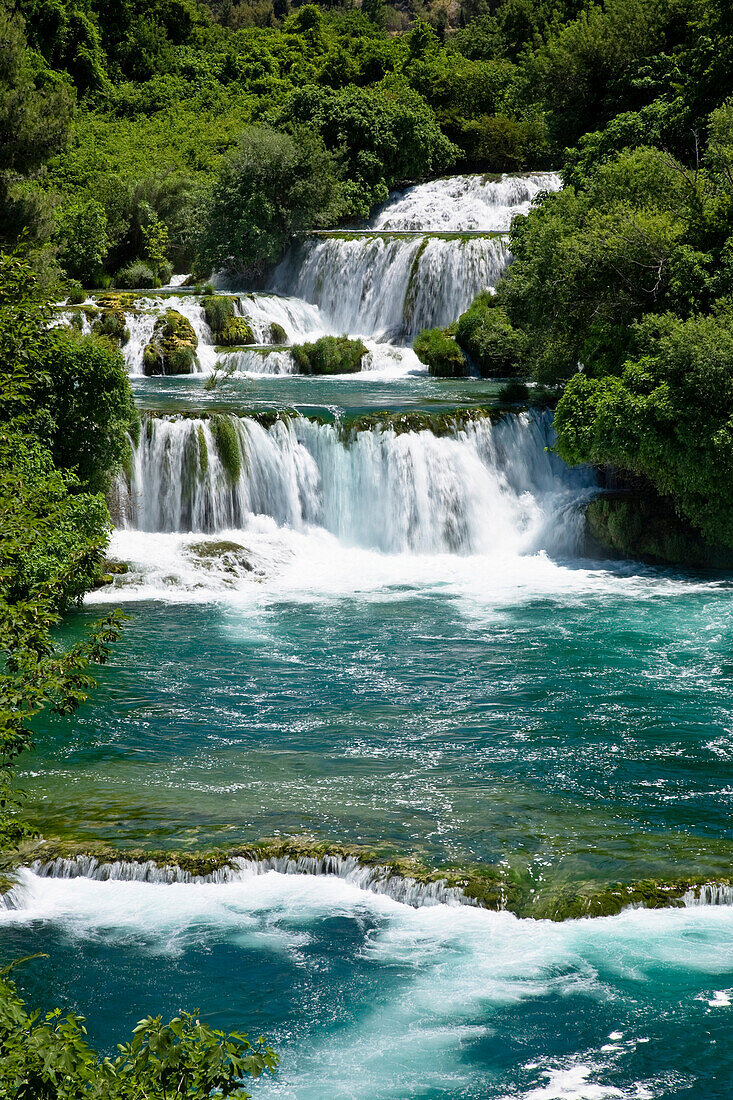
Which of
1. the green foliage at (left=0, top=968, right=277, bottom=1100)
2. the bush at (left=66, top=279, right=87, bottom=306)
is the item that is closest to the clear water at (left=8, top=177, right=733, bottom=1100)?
the green foliage at (left=0, top=968, right=277, bottom=1100)

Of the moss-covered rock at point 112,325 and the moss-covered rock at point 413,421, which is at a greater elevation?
the moss-covered rock at point 112,325

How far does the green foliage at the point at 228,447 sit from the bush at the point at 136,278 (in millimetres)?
20389

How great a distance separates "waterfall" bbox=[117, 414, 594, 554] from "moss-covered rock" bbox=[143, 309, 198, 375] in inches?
355

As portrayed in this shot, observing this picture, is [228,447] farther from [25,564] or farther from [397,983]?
[397,983]

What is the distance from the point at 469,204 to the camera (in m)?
42.4

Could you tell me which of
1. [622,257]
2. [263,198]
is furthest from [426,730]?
[263,198]

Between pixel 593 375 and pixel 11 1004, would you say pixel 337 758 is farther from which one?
pixel 593 375

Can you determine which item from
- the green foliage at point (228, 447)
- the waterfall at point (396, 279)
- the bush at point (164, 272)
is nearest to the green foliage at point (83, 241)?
the bush at point (164, 272)

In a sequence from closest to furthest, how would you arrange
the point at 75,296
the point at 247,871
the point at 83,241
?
the point at 247,871
the point at 75,296
the point at 83,241

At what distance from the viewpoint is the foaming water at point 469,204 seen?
136 ft

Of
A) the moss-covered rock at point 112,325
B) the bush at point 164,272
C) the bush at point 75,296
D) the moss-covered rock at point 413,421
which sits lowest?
the moss-covered rock at point 413,421

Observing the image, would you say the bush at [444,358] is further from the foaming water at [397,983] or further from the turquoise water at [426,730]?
the foaming water at [397,983]

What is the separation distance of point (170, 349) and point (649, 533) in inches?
640

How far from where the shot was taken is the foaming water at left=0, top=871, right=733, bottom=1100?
747cm
